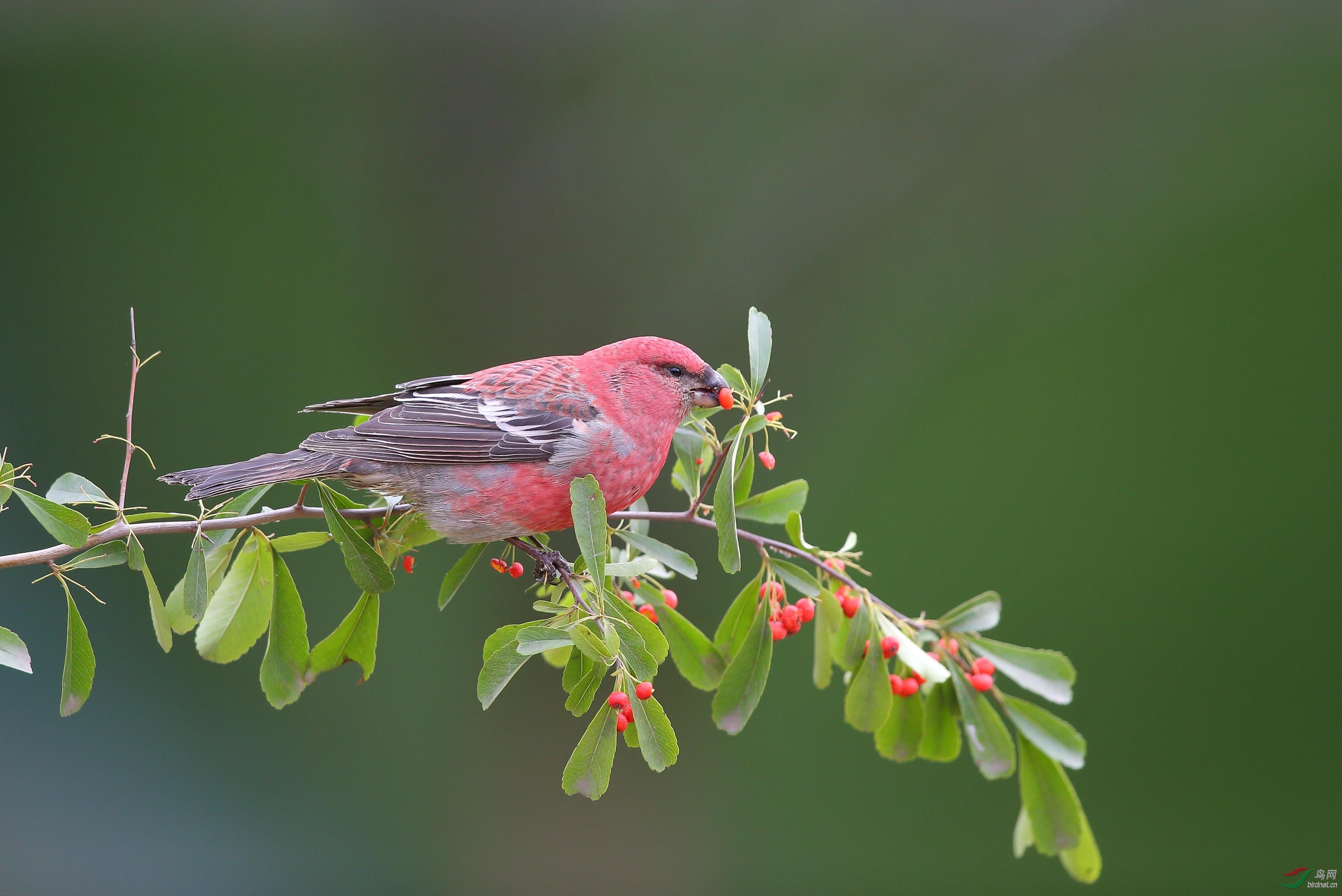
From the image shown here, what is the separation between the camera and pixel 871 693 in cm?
171

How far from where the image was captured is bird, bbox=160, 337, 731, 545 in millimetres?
1783

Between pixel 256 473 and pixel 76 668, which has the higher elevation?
pixel 256 473

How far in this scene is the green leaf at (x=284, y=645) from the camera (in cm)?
171

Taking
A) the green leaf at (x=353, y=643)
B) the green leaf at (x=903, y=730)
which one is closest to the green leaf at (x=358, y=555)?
the green leaf at (x=353, y=643)

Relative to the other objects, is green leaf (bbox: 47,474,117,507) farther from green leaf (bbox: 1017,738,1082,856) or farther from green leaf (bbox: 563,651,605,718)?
green leaf (bbox: 1017,738,1082,856)

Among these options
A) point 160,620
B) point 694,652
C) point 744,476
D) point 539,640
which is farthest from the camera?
point 694,652

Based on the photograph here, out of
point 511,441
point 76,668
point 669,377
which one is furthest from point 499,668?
point 669,377

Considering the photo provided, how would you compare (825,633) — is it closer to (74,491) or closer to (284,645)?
(284,645)

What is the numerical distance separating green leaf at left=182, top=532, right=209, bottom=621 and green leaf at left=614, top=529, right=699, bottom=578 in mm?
666

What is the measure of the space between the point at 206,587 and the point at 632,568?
0.68 meters

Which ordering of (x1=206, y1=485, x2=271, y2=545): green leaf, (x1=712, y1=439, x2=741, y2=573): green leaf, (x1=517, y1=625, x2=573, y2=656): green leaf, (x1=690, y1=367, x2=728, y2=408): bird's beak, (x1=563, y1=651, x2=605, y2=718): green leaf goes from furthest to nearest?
(x1=690, y1=367, x2=728, y2=408): bird's beak, (x1=206, y1=485, x2=271, y2=545): green leaf, (x1=712, y1=439, x2=741, y2=573): green leaf, (x1=563, y1=651, x2=605, y2=718): green leaf, (x1=517, y1=625, x2=573, y2=656): green leaf

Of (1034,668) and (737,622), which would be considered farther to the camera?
(737,622)

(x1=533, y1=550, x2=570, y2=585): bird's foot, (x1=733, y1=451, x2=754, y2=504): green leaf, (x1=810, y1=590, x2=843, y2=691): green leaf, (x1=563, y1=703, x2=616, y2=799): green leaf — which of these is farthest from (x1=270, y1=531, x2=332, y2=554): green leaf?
(x1=810, y1=590, x2=843, y2=691): green leaf

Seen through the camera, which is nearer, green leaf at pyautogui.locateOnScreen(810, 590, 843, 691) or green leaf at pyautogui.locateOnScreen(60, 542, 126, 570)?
green leaf at pyautogui.locateOnScreen(60, 542, 126, 570)
